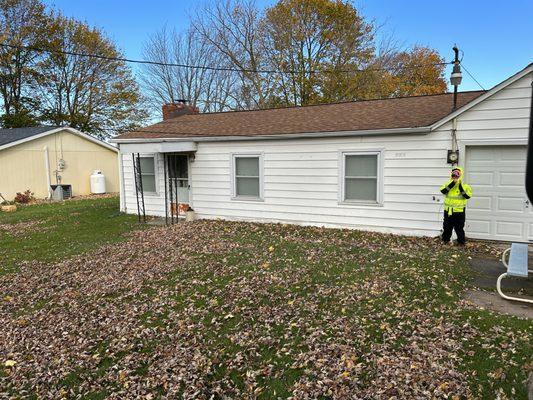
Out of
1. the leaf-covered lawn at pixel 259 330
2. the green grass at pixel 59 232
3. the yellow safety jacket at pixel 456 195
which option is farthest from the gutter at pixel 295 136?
the leaf-covered lawn at pixel 259 330

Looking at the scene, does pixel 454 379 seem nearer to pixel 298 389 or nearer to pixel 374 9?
pixel 298 389

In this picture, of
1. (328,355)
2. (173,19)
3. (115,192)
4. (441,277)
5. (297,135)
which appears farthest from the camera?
(173,19)

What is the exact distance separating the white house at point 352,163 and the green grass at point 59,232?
1383 mm

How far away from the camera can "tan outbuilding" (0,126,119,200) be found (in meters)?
19.1

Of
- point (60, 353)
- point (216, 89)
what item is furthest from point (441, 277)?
point (216, 89)

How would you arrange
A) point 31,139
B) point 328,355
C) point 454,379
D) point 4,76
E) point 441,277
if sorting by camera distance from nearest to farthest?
point 454,379 → point 328,355 → point 441,277 → point 31,139 → point 4,76

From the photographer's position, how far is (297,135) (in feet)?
33.0

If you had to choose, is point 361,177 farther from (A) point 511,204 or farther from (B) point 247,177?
(B) point 247,177

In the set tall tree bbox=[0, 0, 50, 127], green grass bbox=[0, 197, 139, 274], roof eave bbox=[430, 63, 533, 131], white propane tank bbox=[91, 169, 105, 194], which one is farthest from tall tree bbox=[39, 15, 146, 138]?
roof eave bbox=[430, 63, 533, 131]

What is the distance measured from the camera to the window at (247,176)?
1105 centimetres

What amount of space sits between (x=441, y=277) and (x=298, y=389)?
3.59m

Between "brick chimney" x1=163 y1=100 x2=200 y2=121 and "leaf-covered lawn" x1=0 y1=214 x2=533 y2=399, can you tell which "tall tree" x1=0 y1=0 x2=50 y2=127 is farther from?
"leaf-covered lawn" x1=0 y1=214 x2=533 y2=399

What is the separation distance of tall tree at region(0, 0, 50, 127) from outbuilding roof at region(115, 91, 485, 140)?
20748mm

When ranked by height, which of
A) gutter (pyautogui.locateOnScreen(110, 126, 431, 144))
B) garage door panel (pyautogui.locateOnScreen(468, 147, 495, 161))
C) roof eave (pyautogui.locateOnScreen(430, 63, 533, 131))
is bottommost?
garage door panel (pyautogui.locateOnScreen(468, 147, 495, 161))
